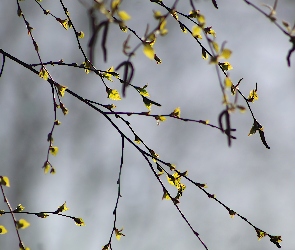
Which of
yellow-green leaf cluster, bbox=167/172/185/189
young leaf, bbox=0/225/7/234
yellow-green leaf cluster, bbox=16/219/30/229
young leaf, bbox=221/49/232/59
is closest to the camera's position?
young leaf, bbox=221/49/232/59

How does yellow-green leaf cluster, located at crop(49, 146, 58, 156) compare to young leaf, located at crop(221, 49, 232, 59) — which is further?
yellow-green leaf cluster, located at crop(49, 146, 58, 156)

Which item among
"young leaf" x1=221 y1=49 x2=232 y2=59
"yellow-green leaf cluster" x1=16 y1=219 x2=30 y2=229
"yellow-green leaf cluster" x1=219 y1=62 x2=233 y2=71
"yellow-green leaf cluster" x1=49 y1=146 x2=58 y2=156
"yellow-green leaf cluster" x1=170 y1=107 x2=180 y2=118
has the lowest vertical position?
"yellow-green leaf cluster" x1=16 y1=219 x2=30 y2=229

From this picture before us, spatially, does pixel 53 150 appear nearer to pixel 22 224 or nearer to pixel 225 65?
pixel 22 224

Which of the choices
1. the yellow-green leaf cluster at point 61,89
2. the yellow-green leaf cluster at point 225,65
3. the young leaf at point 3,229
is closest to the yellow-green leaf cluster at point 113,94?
the yellow-green leaf cluster at point 61,89

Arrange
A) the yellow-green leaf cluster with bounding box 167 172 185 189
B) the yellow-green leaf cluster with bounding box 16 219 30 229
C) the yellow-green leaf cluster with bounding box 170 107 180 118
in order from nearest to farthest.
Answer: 1. the yellow-green leaf cluster with bounding box 16 219 30 229
2. the yellow-green leaf cluster with bounding box 170 107 180 118
3. the yellow-green leaf cluster with bounding box 167 172 185 189

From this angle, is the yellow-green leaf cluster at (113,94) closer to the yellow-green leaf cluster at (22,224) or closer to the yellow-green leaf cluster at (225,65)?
the yellow-green leaf cluster at (225,65)

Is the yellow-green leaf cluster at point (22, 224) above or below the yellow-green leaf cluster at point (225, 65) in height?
below

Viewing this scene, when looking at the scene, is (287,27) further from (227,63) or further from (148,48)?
(227,63)

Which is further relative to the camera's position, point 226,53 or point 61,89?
point 61,89

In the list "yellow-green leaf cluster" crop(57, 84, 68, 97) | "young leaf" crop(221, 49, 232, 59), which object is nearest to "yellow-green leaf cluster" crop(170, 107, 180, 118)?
"yellow-green leaf cluster" crop(57, 84, 68, 97)

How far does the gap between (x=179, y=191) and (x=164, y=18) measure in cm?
113

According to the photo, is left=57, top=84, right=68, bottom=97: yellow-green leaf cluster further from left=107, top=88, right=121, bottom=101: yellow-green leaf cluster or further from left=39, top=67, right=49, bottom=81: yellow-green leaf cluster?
left=107, top=88, right=121, bottom=101: yellow-green leaf cluster

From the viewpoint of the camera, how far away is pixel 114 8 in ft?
3.19

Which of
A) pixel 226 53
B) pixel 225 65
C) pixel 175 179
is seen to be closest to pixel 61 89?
pixel 175 179
